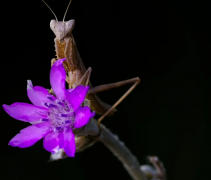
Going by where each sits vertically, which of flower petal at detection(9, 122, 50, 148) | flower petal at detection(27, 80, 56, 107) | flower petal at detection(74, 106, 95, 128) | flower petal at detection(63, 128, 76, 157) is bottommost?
flower petal at detection(63, 128, 76, 157)

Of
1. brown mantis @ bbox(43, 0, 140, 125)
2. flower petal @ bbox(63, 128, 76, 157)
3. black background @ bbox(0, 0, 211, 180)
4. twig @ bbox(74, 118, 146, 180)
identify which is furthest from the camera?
black background @ bbox(0, 0, 211, 180)

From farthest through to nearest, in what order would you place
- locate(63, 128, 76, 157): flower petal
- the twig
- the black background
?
the black background
the twig
locate(63, 128, 76, 157): flower petal

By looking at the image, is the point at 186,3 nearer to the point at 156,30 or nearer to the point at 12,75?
the point at 156,30

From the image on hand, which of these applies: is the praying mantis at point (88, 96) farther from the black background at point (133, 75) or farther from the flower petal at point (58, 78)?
the black background at point (133, 75)

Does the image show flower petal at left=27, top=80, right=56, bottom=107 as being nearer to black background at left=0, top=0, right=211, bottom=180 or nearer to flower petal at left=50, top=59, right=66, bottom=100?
flower petal at left=50, top=59, right=66, bottom=100

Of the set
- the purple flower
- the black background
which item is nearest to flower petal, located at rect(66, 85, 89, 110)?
the purple flower

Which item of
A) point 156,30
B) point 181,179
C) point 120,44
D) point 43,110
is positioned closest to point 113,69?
point 120,44

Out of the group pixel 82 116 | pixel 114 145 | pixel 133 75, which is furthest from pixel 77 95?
pixel 133 75
